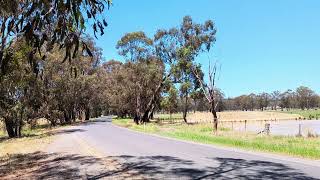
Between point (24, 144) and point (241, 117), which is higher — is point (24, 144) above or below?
below

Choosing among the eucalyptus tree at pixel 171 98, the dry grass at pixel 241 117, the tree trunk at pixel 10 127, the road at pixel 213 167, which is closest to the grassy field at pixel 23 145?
the road at pixel 213 167

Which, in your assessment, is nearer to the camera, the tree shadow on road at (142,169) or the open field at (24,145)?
the tree shadow on road at (142,169)

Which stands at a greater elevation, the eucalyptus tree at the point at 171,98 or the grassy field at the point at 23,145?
the eucalyptus tree at the point at 171,98

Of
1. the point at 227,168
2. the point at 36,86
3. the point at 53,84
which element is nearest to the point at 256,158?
the point at 227,168

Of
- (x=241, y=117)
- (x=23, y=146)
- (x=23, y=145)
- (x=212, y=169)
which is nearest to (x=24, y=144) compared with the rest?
(x=23, y=145)

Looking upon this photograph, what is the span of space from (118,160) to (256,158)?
5.30 m

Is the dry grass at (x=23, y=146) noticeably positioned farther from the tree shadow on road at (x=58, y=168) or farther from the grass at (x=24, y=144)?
the tree shadow on road at (x=58, y=168)

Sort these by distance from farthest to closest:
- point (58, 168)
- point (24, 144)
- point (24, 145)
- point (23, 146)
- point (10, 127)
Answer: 1. point (10, 127)
2. point (24, 144)
3. point (24, 145)
4. point (23, 146)
5. point (58, 168)

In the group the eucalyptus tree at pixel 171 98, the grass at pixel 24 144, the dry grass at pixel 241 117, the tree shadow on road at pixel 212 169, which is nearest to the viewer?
the tree shadow on road at pixel 212 169

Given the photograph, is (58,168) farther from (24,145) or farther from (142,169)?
(24,145)

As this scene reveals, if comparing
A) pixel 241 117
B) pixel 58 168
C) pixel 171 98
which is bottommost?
pixel 58 168

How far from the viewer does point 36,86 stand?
51906 mm

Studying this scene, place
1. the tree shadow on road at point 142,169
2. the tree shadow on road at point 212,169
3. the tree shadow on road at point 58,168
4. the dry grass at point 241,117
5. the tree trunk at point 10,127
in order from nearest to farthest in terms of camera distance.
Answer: the tree shadow on road at point 212,169
the tree shadow on road at point 142,169
the tree shadow on road at point 58,168
the tree trunk at point 10,127
the dry grass at point 241,117

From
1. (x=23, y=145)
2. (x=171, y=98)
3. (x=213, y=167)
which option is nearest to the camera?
(x=213, y=167)
